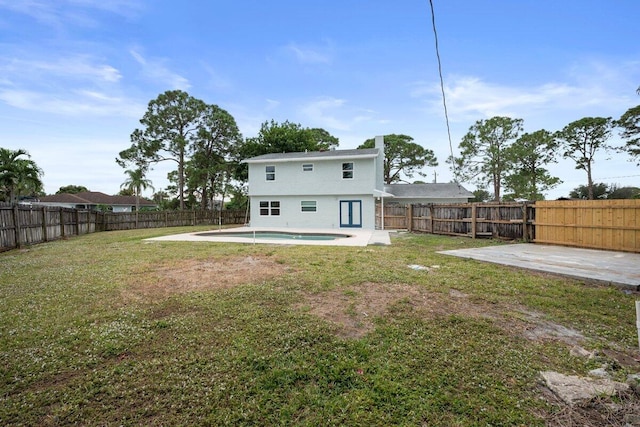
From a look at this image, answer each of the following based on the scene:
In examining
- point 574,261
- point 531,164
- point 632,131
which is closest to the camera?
point 574,261

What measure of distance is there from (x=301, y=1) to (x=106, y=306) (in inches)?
476

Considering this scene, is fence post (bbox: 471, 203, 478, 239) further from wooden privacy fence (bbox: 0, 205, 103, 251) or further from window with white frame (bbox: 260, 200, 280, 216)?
wooden privacy fence (bbox: 0, 205, 103, 251)

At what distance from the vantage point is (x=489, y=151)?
3198 centimetres

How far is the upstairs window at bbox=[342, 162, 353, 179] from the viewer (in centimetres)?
1981

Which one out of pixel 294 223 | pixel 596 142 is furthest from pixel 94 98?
pixel 596 142

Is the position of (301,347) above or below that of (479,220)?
below

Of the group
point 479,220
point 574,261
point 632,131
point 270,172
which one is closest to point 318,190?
point 270,172

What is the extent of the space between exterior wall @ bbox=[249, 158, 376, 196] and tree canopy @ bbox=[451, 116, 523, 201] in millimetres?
19392

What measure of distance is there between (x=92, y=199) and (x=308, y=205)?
42169 mm

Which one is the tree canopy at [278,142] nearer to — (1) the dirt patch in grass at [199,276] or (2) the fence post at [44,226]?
(2) the fence post at [44,226]

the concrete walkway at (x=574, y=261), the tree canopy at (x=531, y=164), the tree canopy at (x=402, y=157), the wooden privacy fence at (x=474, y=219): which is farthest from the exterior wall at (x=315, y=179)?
the tree canopy at (x=531, y=164)

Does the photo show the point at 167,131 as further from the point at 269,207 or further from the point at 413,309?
the point at 413,309

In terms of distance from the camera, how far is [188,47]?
14.4 m

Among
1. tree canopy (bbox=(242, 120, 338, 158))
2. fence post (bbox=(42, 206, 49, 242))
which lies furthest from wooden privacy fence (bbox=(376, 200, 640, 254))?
fence post (bbox=(42, 206, 49, 242))
